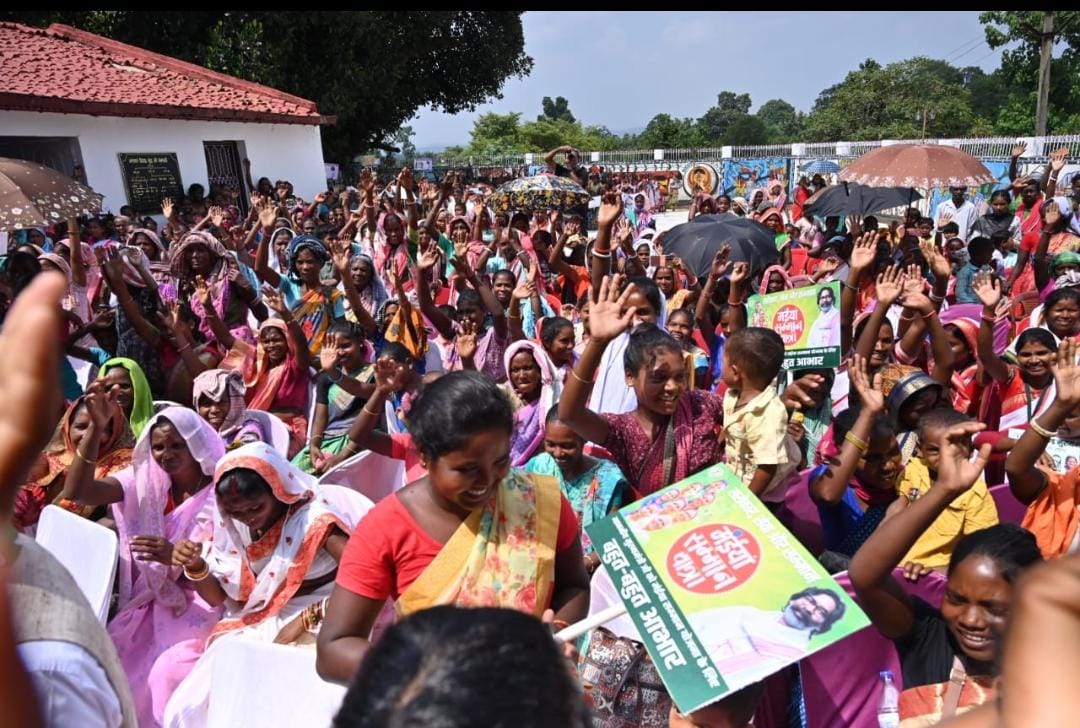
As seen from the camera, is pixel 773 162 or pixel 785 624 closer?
pixel 785 624

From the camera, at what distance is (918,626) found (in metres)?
2.04

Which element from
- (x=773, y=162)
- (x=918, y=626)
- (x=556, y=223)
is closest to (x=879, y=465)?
(x=918, y=626)

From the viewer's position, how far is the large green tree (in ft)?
66.9

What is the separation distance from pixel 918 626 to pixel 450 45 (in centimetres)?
2917

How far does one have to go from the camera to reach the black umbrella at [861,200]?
8.48 m

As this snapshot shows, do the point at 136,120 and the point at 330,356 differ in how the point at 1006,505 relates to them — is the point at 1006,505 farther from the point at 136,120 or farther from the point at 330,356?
the point at 136,120

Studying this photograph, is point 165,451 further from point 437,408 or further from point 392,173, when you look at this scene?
point 392,173

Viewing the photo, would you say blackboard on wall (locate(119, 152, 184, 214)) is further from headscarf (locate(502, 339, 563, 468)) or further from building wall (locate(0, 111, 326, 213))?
headscarf (locate(502, 339, 563, 468))

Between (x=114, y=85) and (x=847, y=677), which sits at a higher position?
(x=114, y=85)

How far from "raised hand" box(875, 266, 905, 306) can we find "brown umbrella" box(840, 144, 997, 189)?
9.70 feet

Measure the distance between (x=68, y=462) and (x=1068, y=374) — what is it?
13.4 feet

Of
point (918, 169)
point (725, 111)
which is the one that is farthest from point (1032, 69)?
point (725, 111)

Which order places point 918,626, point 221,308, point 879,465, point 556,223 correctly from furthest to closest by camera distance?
point 556,223 < point 221,308 < point 879,465 < point 918,626

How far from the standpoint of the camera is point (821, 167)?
24516 millimetres
